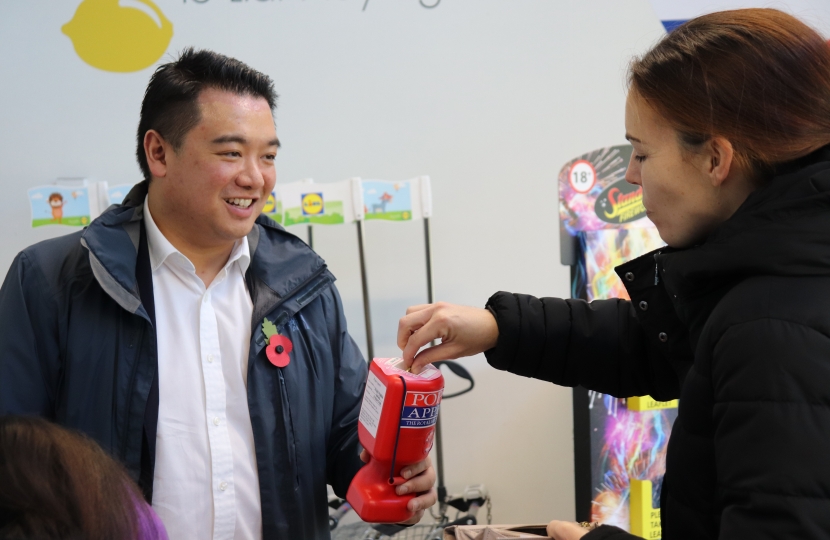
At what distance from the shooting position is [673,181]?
117 centimetres

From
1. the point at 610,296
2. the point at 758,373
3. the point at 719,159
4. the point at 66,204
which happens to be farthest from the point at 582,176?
the point at 66,204

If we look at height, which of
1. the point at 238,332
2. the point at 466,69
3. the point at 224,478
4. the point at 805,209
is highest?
the point at 466,69

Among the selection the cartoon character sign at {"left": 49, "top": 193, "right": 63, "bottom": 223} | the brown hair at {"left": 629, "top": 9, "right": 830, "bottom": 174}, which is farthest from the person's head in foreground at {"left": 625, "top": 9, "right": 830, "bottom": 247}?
the cartoon character sign at {"left": 49, "top": 193, "right": 63, "bottom": 223}

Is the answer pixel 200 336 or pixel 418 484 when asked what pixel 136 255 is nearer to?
pixel 200 336

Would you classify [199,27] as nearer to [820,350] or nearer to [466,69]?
[466,69]

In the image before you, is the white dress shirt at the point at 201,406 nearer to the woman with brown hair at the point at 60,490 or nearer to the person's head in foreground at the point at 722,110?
the woman with brown hair at the point at 60,490

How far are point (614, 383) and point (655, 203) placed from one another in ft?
1.65

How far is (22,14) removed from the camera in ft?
11.1

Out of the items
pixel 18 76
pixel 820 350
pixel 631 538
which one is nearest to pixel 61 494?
pixel 631 538

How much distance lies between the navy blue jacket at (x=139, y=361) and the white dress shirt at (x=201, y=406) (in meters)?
0.04

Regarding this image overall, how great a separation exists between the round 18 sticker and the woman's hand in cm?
133

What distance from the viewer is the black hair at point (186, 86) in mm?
1786

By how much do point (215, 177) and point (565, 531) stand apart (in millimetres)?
1149

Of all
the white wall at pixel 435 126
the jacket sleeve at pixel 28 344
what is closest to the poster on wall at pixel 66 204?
the white wall at pixel 435 126
